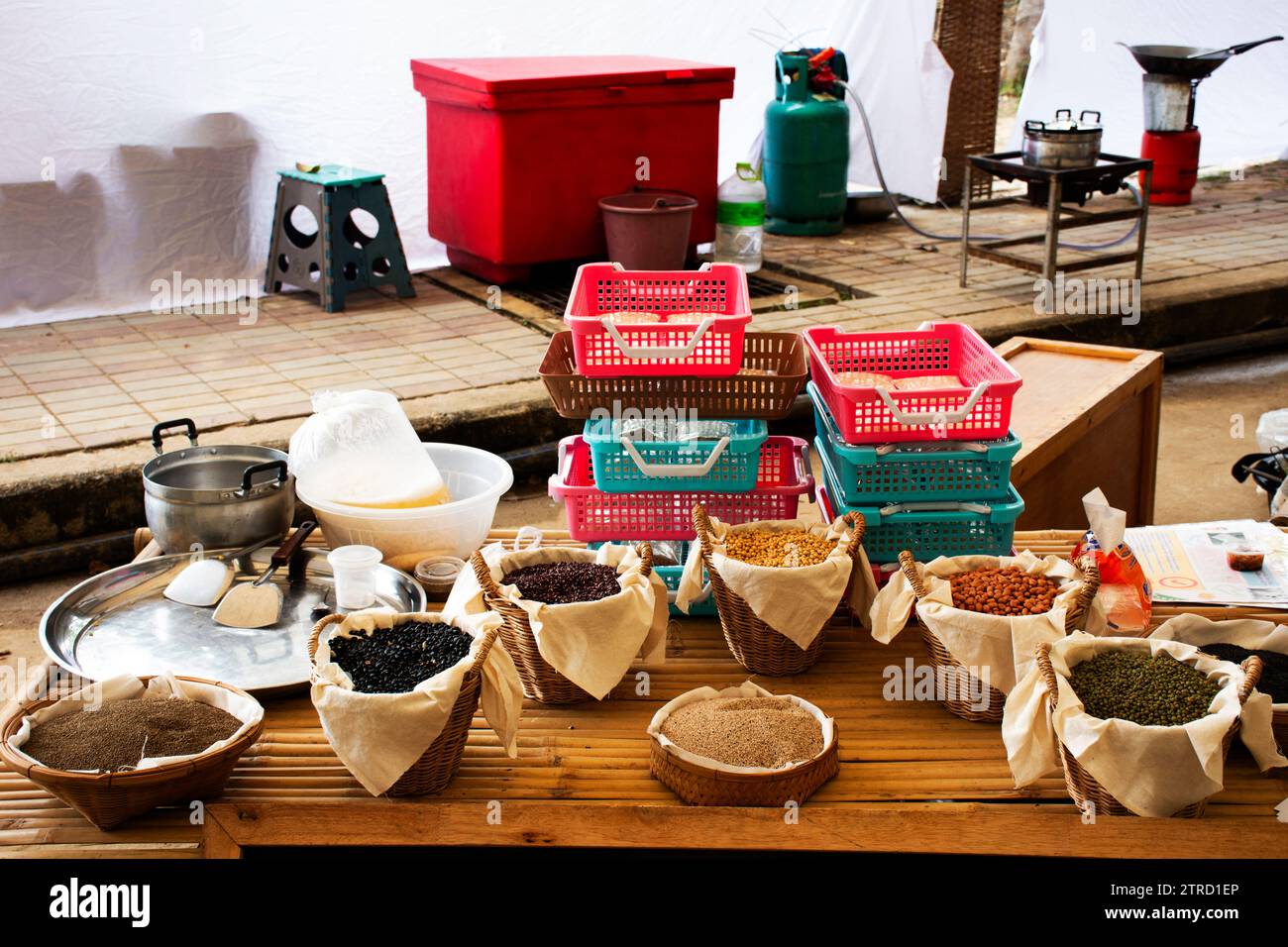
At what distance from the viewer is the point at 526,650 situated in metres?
2.29

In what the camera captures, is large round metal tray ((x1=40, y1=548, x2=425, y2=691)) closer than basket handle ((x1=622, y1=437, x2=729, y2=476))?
Yes

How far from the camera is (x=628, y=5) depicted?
727 cm

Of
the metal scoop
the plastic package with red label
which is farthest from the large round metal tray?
the plastic package with red label

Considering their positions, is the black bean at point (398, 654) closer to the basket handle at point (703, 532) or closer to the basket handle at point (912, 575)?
the basket handle at point (703, 532)

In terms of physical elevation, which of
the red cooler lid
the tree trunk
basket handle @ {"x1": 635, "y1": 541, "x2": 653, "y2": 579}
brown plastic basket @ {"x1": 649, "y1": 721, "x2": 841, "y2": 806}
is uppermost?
the tree trunk

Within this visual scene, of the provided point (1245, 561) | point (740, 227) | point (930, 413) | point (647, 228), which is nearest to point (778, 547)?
point (930, 413)

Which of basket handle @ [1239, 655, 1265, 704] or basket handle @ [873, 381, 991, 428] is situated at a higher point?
basket handle @ [873, 381, 991, 428]

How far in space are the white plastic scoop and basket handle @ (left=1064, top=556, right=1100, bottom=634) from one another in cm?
157

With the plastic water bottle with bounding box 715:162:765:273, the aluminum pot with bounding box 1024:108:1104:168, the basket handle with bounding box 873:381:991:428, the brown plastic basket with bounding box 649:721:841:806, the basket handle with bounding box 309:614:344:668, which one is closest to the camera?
the brown plastic basket with bounding box 649:721:841:806

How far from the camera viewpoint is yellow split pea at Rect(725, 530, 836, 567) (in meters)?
2.38

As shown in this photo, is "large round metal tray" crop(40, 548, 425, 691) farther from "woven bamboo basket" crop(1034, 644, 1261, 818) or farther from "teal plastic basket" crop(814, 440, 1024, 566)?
"woven bamboo basket" crop(1034, 644, 1261, 818)

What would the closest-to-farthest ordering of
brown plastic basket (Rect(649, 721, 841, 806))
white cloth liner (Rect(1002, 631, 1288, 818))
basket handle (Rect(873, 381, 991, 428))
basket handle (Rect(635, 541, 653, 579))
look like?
white cloth liner (Rect(1002, 631, 1288, 818)), brown plastic basket (Rect(649, 721, 841, 806)), basket handle (Rect(635, 541, 653, 579)), basket handle (Rect(873, 381, 991, 428))
